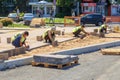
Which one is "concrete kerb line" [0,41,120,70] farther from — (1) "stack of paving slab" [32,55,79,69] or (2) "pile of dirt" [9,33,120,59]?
(2) "pile of dirt" [9,33,120,59]

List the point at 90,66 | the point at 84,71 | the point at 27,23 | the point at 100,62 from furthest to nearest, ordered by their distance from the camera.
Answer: the point at 27,23
the point at 100,62
the point at 90,66
the point at 84,71

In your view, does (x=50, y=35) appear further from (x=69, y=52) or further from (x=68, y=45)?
(x=69, y=52)

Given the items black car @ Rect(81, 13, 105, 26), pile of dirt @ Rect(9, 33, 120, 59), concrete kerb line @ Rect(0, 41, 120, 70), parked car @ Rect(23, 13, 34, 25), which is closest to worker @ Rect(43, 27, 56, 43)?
pile of dirt @ Rect(9, 33, 120, 59)

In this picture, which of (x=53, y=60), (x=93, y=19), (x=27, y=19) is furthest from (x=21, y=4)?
(x=53, y=60)

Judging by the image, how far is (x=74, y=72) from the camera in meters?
13.4

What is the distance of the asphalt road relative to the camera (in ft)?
40.8

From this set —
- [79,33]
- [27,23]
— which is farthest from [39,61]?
[27,23]

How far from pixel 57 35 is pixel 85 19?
19087mm

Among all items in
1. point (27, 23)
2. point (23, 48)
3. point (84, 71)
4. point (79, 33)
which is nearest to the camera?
point (84, 71)

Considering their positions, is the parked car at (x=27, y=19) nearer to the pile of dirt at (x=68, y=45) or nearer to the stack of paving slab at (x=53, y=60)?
the pile of dirt at (x=68, y=45)

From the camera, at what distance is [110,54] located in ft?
58.7

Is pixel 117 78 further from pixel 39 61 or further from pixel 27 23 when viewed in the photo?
pixel 27 23

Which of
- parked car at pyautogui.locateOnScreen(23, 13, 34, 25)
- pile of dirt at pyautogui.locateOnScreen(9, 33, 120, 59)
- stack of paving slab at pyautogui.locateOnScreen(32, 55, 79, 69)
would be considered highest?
stack of paving slab at pyautogui.locateOnScreen(32, 55, 79, 69)

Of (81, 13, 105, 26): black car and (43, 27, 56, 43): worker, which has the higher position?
(43, 27, 56, 43): worker
